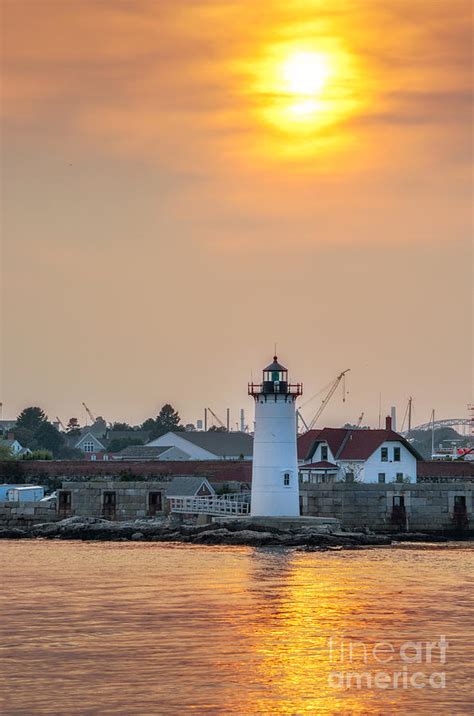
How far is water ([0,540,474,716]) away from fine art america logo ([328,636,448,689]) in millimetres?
73

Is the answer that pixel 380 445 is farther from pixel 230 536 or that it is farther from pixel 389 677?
pixel 389 677

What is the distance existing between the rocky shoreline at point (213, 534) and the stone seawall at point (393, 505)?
1.84m

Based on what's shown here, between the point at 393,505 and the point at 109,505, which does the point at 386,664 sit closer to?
the point at 393,505

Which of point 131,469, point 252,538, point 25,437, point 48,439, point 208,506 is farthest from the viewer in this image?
point 25,437

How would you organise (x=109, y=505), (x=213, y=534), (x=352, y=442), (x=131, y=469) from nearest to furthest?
(x=213, y=534) < (x=109, y=505) < (x=352, y=442) < (x=131, y=469)

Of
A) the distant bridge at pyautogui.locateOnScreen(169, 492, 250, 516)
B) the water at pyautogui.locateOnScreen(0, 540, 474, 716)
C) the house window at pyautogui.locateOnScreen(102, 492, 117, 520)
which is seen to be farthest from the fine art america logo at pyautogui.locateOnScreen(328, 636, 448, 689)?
the house window at pyautogui.locateOnScreen(102, 492, 117, 520)

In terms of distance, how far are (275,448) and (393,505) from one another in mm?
9475

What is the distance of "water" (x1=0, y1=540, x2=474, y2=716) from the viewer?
2938 cm

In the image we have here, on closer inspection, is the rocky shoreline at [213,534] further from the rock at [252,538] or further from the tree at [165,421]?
the tree at [165,421]

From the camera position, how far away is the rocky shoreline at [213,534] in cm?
5866

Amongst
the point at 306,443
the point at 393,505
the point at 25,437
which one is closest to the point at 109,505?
the point at 393,505

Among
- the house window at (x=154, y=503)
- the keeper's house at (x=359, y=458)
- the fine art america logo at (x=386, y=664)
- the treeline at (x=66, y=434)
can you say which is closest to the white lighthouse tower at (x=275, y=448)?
the house window at (x=154, y=503)

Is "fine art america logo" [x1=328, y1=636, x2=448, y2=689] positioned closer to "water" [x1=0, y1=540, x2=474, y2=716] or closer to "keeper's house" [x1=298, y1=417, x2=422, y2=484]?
"water" [x1=0, y1=540, x2=474, y2=716]

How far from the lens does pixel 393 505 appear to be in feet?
224
